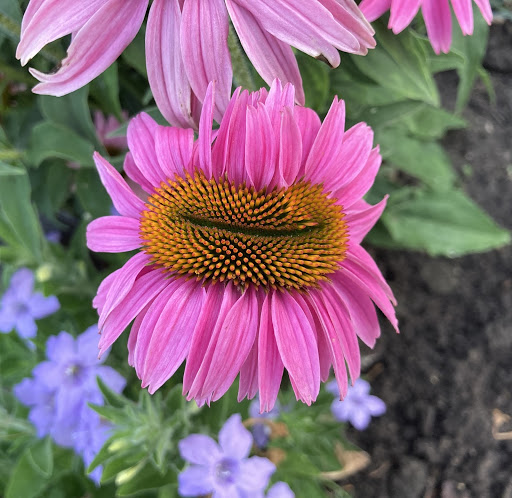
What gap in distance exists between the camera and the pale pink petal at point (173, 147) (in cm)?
58

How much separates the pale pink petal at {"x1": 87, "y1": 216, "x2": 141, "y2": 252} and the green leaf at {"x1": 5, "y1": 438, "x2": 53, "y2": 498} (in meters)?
0.54

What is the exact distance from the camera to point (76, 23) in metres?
0.54

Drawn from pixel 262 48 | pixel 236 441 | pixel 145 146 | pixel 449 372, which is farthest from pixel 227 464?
pixel 449 372

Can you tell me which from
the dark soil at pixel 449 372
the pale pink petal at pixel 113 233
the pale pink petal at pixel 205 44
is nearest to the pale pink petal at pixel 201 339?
the pale pink petal at pixel 113 233

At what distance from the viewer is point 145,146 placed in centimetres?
61

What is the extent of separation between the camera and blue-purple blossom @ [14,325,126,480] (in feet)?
2.86

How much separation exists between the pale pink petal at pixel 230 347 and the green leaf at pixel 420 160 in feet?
2.98

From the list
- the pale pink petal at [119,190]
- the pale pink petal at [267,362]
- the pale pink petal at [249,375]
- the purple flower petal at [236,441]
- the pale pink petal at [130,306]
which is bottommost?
the purple flower petal at [236,441]

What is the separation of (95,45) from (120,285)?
10.1 inches

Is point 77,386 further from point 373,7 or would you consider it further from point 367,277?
point 373,7

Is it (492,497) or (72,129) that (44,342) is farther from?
(492,497)

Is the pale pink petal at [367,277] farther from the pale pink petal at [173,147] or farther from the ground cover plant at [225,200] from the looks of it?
the pale pink petal at [173,147]

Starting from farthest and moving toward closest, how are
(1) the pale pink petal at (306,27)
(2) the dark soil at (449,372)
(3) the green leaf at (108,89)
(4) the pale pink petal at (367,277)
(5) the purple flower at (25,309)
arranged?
(2) the dark soil at (449,372) < (5) the purple flower at (25,309) < (3) the green leaf at (108,89) < (4) the pale pink petal at (367,277) < (1) the pale pink petal at (306,27)

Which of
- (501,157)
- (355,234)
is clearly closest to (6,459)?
(355,234)
